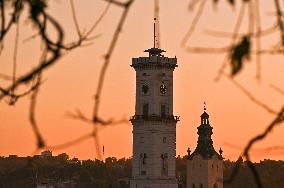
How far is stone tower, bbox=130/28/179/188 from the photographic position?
67.6 m

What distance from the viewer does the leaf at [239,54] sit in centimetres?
284

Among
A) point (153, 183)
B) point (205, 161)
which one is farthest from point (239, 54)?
point (205, 161)

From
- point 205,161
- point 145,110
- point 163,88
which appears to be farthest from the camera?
point 205,161

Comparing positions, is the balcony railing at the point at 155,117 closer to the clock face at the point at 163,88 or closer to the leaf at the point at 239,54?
the clock face at the point at 163,88

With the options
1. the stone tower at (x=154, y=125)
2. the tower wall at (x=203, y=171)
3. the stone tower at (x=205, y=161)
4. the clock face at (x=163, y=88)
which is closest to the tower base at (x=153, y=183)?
the stone tower at (x=154, y=125)

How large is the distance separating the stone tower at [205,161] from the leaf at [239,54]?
2827 inches

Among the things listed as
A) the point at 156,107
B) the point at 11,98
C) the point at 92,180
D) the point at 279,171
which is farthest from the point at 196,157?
the point at 11,98

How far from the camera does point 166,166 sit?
68062 millimetres

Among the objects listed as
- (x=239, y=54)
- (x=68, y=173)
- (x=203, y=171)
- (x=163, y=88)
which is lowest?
(x=239, y=54)

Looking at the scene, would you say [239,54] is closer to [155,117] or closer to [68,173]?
[155,117]

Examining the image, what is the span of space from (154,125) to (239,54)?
65493 mm

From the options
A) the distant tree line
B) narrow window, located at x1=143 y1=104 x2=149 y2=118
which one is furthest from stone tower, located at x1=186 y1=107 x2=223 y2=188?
the distant tree line

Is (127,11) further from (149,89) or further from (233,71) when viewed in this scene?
(149,89)

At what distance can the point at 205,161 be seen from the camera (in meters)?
75.6
